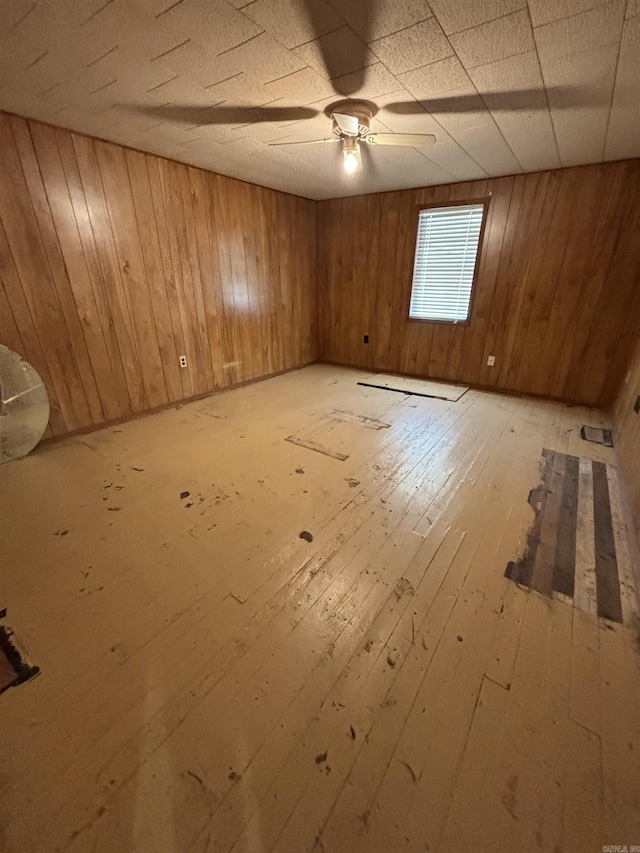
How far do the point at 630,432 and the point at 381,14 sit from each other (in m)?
2.76

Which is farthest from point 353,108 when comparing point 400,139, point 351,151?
point 400,139

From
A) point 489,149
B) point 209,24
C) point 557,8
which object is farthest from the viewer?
point 489,149

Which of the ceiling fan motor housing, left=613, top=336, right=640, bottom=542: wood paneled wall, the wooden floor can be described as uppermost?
the ceiling fan motor housing

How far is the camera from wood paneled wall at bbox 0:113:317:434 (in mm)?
2342

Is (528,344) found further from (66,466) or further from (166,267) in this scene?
(66,466)

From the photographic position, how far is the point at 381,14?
1.29m

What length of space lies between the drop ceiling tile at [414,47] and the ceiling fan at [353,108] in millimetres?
85

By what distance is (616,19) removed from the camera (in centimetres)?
130

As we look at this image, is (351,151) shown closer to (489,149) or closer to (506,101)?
(506,101)

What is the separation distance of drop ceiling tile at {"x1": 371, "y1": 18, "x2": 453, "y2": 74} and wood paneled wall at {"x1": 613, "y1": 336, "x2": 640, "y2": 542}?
2.36 metres

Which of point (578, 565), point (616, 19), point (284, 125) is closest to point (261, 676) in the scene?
point (578, 565)

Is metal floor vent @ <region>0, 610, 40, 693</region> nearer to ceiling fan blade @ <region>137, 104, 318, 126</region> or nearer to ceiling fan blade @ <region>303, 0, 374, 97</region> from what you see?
ceiling fan blade @ <region>303, 0, 374, 97</region>

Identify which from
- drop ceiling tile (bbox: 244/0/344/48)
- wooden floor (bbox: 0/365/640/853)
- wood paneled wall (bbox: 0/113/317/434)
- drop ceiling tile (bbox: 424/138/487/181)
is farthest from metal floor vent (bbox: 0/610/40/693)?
drop ceiling tile (bbox: 424/138/487/181)

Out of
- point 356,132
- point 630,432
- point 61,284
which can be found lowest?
Result: point 630,432
